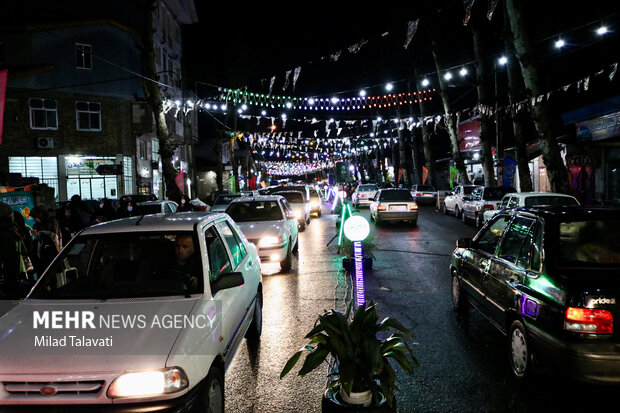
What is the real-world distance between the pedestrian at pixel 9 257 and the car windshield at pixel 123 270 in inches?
98.6

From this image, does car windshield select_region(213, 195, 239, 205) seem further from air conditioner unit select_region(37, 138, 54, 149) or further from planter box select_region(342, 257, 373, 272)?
planter box select_region(342, 257, 373, 272)

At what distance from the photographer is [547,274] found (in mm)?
4219

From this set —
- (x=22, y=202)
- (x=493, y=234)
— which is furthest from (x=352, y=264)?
(x=22, y=202)

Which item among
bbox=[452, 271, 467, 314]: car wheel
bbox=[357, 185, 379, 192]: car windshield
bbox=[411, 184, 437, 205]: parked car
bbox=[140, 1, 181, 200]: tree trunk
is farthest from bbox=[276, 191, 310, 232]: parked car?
bbox=[411, 184, 437, 205]: parked car

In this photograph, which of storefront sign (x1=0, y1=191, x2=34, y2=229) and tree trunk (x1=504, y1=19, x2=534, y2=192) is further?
tree trunk (x1=504, y1=19, x2=534, y2=192)

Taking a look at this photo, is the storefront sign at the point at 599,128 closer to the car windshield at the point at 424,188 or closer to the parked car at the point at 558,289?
the car windshield at the point at 424,188

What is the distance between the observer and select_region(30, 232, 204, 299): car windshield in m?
4.12

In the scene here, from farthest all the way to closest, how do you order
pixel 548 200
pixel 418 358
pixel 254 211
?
pixel 548 200
pixel 254 211
pixel 418 358

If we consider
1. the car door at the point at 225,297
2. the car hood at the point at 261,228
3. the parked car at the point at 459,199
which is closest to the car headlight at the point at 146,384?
the car door at the point at 225,297

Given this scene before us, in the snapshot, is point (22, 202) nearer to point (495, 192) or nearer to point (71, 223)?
point (71, 223)

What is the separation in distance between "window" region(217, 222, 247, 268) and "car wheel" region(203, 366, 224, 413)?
5.29ft

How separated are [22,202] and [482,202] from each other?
15.4m

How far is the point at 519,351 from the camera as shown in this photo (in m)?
4.62

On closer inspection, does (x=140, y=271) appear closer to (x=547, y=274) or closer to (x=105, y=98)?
(x=547, y=274)
